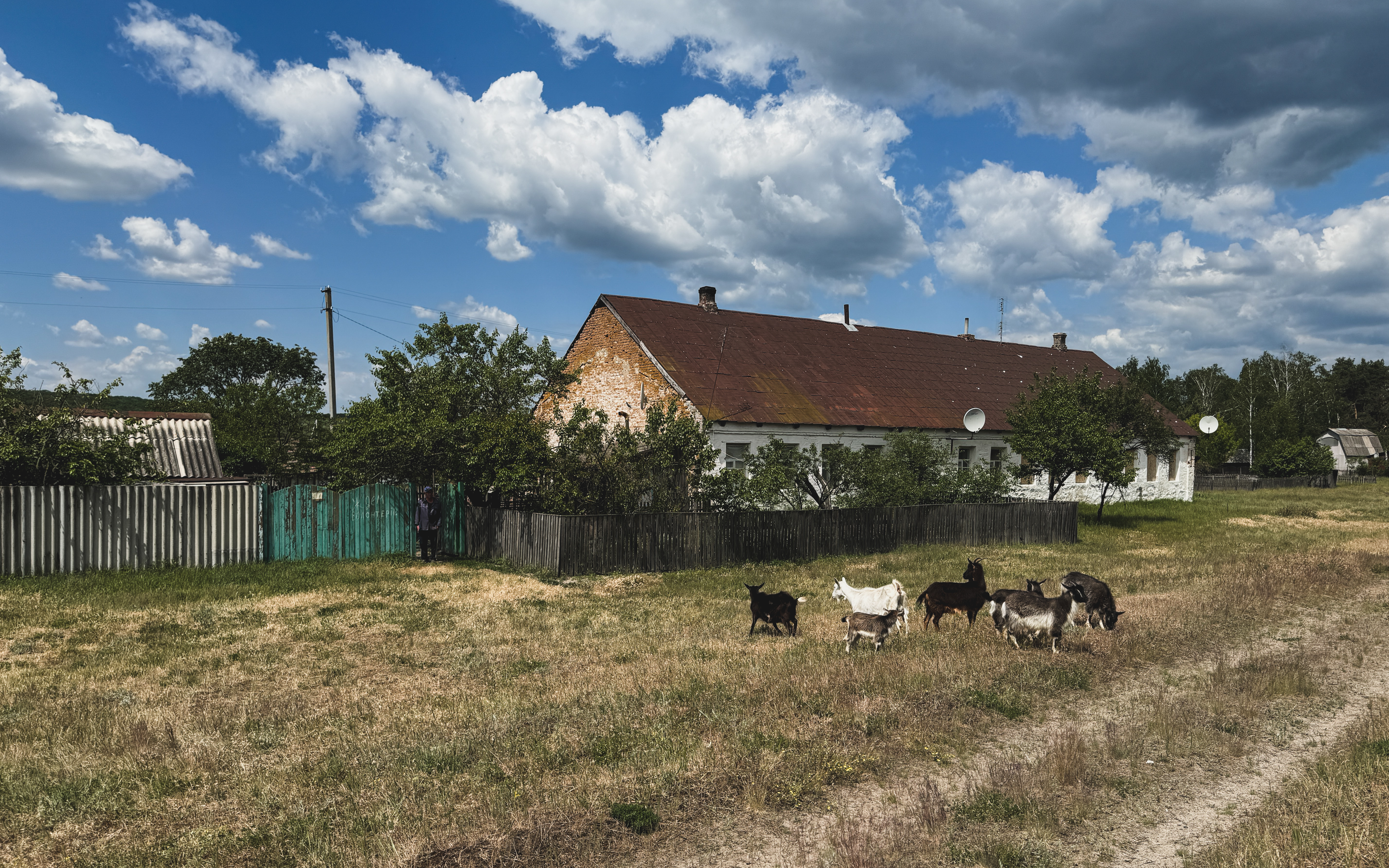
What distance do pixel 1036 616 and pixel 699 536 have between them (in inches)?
385

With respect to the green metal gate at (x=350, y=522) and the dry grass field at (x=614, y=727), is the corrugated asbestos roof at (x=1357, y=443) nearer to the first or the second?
the dry grass field at (x=614, y=727)

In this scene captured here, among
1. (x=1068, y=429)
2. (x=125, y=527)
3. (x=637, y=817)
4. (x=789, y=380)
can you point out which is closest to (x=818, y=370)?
(x=789, y=380)

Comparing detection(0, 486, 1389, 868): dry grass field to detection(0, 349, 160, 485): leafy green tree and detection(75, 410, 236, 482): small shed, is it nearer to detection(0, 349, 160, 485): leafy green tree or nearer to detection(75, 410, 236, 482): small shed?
detection(0, 349, 160, 485): leafy green tree

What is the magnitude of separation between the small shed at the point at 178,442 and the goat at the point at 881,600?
57.6 feet

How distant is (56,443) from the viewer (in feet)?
54.3

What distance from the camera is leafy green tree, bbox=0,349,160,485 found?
16281 mm

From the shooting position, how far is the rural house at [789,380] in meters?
27.4

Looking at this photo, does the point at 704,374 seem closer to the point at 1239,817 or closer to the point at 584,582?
the point at 584,582

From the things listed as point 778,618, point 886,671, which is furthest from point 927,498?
point 886,671

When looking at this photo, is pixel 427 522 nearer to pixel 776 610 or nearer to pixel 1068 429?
pixel 776 610

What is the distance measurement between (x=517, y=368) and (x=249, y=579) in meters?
10.3

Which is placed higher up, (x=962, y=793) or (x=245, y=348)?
(x=245, y=348)

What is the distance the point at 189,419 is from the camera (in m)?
24.0

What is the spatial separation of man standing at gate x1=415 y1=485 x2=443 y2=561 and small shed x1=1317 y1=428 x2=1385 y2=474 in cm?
9693
